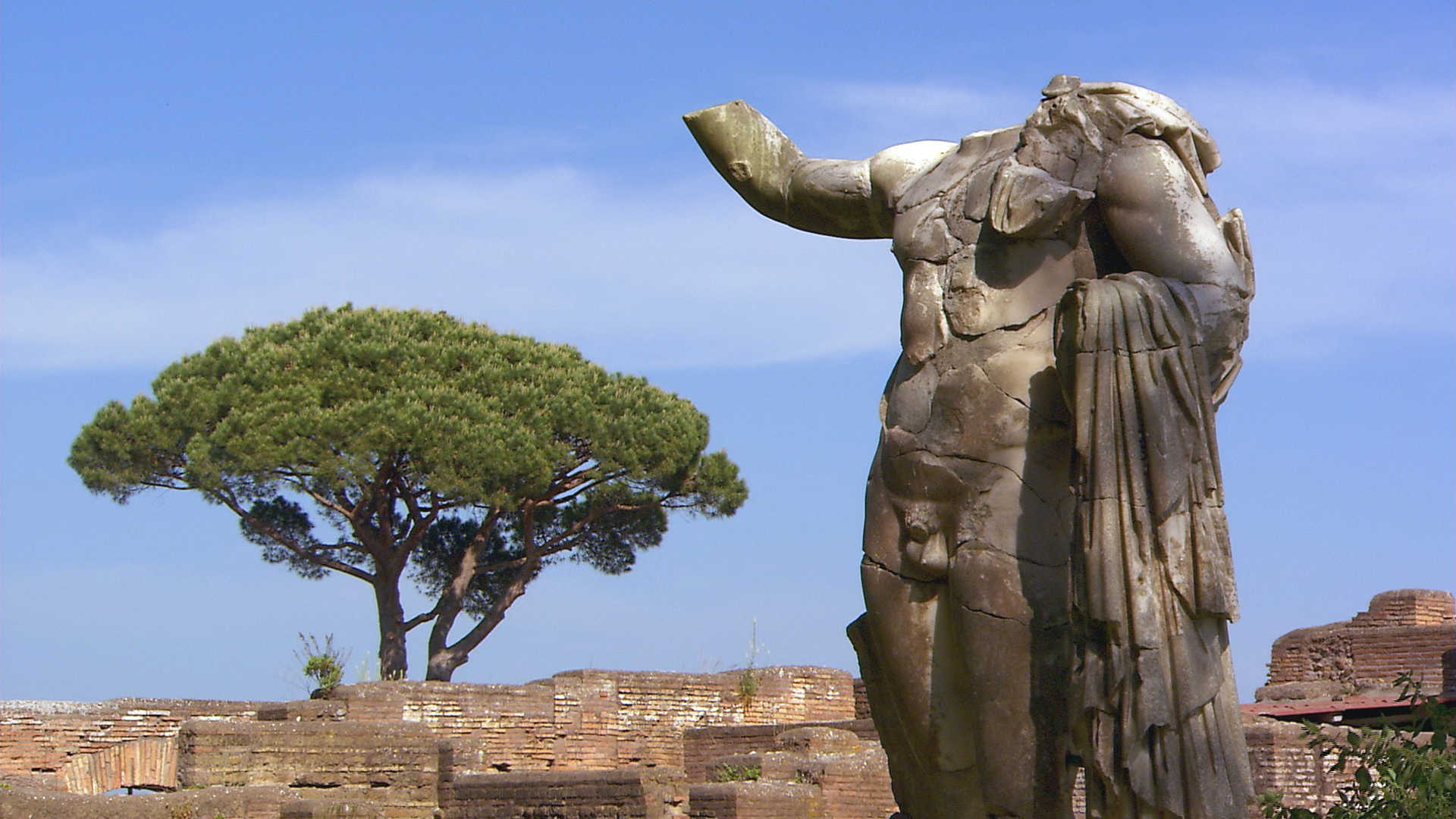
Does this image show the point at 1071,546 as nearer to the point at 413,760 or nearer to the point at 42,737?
the point at 413,760

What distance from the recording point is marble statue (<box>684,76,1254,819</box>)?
380cm

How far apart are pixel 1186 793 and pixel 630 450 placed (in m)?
23.8

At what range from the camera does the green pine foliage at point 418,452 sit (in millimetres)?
26188

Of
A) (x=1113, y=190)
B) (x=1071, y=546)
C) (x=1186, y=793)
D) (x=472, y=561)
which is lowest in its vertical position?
(x=1186, y=793)

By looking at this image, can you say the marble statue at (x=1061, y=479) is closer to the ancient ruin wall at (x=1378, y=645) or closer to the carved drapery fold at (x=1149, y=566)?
the carved drapery fold at (x=1149, y=566)

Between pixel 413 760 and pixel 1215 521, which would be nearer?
pixel 1215 521

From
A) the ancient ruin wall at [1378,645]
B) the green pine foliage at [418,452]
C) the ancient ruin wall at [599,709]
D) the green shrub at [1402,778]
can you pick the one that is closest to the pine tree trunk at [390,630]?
the green pine foliage at [418,452]

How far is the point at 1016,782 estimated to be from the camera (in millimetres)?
4039

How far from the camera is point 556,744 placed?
62.5ft

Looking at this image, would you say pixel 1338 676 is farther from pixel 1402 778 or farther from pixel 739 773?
pixel 1402 778

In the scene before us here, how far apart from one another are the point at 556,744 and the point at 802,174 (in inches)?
590

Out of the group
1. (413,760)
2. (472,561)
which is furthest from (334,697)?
(472,561)

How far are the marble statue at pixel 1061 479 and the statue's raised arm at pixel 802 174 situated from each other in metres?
0.07

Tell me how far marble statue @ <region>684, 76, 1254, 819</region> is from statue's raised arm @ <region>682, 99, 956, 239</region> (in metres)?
0.07
